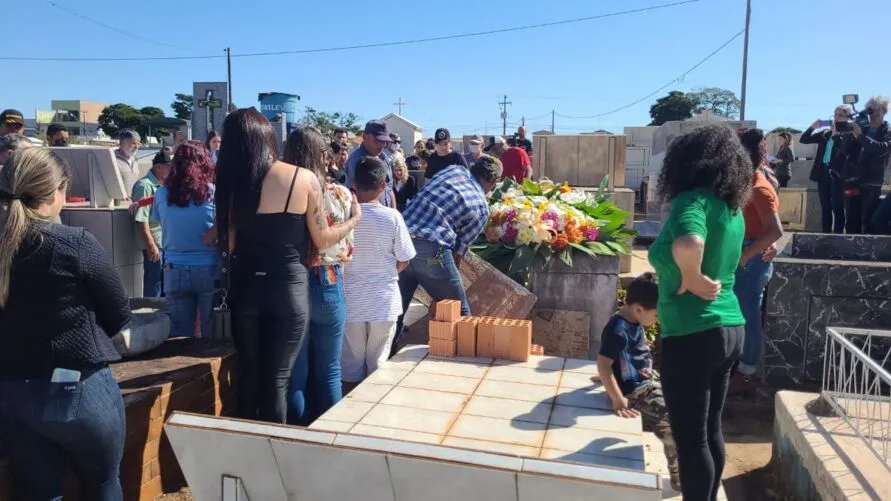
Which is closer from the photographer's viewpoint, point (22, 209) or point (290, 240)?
point (22, 209)

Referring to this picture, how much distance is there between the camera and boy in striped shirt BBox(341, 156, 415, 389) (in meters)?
3.77

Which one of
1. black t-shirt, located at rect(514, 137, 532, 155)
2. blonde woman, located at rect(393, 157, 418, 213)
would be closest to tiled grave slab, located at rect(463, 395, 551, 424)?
blonde woman, located at rect(393, 157, 418, 213)

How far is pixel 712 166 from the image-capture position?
2.54 metres

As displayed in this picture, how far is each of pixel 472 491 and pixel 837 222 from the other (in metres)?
8.12

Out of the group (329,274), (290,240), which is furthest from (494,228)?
(290,240)

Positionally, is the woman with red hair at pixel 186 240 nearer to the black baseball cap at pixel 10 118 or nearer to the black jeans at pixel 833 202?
the black baseball cap at pixel 10 118

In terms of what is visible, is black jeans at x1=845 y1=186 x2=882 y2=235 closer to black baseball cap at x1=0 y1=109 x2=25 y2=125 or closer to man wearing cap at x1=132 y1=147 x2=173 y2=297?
man wearing cap at x1=132 y1=147 x2=173 y2=297

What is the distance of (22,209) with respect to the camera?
7.19 feet

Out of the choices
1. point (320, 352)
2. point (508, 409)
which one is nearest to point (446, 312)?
point (320, 352)

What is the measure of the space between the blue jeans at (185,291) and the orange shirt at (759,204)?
Result: 3.37 meters

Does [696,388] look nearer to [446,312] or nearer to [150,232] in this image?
[446,312]

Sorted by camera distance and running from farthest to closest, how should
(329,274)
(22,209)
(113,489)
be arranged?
(329,274), (113,489), (22,209)

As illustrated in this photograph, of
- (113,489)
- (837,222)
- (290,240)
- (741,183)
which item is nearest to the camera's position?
(113,489)

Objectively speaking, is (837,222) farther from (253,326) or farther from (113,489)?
(113,489)
